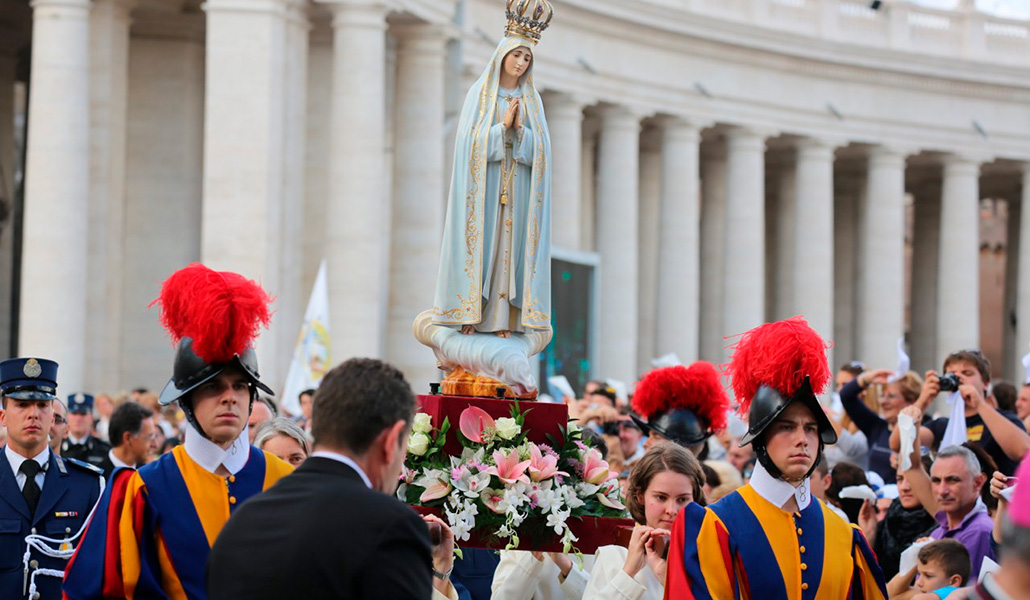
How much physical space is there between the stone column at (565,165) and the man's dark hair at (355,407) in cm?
4423

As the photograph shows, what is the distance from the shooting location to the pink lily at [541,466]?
438 inches

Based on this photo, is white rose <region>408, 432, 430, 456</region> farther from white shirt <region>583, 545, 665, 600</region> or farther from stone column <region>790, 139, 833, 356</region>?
stone column <region>790, 139, 833, 356</region>

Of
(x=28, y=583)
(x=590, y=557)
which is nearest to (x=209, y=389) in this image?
(x=28, y=583)

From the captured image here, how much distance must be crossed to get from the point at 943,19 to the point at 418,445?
62347 millimetres

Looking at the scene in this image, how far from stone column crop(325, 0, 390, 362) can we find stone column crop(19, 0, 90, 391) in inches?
229

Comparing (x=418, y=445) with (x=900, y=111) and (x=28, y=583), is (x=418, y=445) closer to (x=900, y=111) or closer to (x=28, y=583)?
(x=28, y=583)

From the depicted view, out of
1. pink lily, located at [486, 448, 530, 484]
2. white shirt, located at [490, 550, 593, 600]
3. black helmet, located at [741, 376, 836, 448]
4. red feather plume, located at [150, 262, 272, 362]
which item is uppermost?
red feather plume, located at [150, 262, 272, 362]

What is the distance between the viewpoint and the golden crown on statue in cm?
1241

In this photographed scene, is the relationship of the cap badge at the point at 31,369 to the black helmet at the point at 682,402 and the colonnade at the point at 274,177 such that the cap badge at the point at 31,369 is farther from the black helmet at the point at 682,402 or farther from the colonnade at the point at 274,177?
the colonnade at the point at 274,177

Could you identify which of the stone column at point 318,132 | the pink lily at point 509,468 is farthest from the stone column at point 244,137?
the pink lily at point 509,468

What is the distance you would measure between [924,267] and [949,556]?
66.2 meters

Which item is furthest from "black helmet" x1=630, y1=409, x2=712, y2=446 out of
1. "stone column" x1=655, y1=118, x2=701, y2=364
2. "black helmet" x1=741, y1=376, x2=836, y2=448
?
"stone column" x1=655, y1=118, x2=701, y2=364

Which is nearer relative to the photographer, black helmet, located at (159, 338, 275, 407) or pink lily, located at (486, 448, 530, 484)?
black helmet, located at (159, 338, 275, 407)

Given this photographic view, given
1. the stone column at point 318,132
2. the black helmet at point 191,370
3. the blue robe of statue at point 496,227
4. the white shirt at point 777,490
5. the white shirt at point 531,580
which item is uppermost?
the stone column at point 318,132
